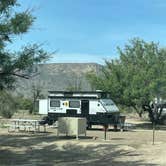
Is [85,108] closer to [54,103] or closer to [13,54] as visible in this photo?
[54,103]

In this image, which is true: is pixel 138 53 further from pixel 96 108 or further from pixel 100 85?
pixel 96 108

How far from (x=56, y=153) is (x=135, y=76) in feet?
71.1

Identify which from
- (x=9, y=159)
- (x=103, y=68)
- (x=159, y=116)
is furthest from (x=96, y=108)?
(x=9, y=159)

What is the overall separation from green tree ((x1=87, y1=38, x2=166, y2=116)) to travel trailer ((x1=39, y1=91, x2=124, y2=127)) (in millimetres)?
2188

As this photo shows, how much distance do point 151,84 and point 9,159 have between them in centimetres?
2403

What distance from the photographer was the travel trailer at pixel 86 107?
43.1 m

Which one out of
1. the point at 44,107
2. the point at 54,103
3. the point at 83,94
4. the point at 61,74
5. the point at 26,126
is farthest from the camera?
the point at 61,74

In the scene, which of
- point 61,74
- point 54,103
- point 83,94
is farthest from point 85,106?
point 61,74

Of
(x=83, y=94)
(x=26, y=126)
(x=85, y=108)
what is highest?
(x=83, y=94)

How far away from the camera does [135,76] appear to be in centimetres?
4662

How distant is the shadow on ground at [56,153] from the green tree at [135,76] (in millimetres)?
15538

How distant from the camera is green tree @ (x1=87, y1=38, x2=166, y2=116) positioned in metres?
46.4

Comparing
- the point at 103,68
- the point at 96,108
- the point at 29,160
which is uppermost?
the point at 103,68

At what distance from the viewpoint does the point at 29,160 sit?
23.1 m
